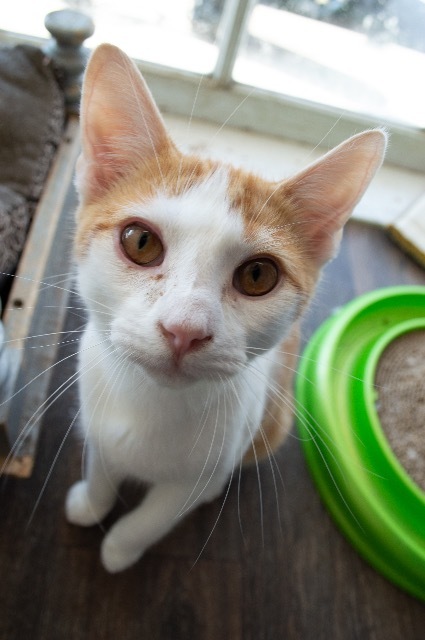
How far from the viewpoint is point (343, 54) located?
2.21 m

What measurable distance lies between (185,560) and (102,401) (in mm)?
517

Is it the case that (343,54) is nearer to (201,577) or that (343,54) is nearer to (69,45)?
(69,45)

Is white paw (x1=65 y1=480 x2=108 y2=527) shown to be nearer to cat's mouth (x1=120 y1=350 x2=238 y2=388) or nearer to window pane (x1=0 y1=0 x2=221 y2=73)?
cat's mouth (x1=120 y1=350 x2=238 y2=388)

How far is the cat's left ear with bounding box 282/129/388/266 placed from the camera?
74 centimetres

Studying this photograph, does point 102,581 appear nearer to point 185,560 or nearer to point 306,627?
point 185,560

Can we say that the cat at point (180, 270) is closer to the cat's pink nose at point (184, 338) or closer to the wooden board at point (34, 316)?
the cat's pink nose at point (184, 338)

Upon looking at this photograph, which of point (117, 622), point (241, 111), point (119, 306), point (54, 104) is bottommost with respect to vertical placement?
point (117, 622)

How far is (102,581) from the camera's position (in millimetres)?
1165

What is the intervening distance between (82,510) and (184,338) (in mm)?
740

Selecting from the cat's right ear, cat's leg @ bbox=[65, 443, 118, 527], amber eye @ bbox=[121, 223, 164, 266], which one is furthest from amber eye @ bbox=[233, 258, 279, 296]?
Answer: cat's leg @ bbox=[65, 443, 118, 527]

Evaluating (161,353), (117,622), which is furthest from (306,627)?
(161,353)

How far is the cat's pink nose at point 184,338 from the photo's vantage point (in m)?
0.62

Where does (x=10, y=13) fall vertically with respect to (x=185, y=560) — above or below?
above

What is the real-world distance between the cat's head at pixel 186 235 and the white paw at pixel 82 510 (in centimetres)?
57
